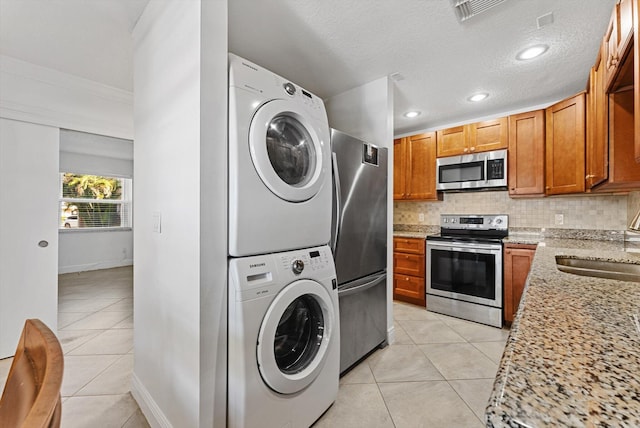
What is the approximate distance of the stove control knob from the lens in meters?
1.40

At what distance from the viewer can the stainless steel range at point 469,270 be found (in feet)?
9.28

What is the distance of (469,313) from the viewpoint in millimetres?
2982

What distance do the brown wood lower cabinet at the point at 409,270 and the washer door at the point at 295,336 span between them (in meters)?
2.14

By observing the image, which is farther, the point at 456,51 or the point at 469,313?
the point at 469,313

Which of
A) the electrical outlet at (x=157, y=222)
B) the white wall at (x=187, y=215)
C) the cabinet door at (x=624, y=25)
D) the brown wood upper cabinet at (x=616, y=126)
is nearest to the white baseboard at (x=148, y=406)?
the white wall at (x=187, y=215)

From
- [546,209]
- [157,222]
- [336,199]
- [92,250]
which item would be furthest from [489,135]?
[92,250]

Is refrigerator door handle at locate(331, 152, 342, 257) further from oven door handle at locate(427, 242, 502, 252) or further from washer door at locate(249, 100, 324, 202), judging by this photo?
oven door handle at locate(427, 242, 502, 252)

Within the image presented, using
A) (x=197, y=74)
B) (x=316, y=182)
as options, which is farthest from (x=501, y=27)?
(x=197, y=74)

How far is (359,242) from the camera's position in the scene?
208 cm

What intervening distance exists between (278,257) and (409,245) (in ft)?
8.15

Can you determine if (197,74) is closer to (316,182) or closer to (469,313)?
(316,182)

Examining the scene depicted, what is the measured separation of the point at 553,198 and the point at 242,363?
3534 millimetres

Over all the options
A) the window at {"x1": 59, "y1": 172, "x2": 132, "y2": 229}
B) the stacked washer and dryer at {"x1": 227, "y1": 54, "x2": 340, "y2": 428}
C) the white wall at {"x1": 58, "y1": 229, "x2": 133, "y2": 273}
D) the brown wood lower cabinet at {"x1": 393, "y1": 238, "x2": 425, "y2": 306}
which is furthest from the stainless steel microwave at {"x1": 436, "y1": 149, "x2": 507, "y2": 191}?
the white wall at {"x1": 58, "y1": 229, "x2": 133, "y2": 273}

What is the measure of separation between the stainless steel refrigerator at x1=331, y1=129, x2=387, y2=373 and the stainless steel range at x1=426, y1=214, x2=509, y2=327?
1.11 metres
